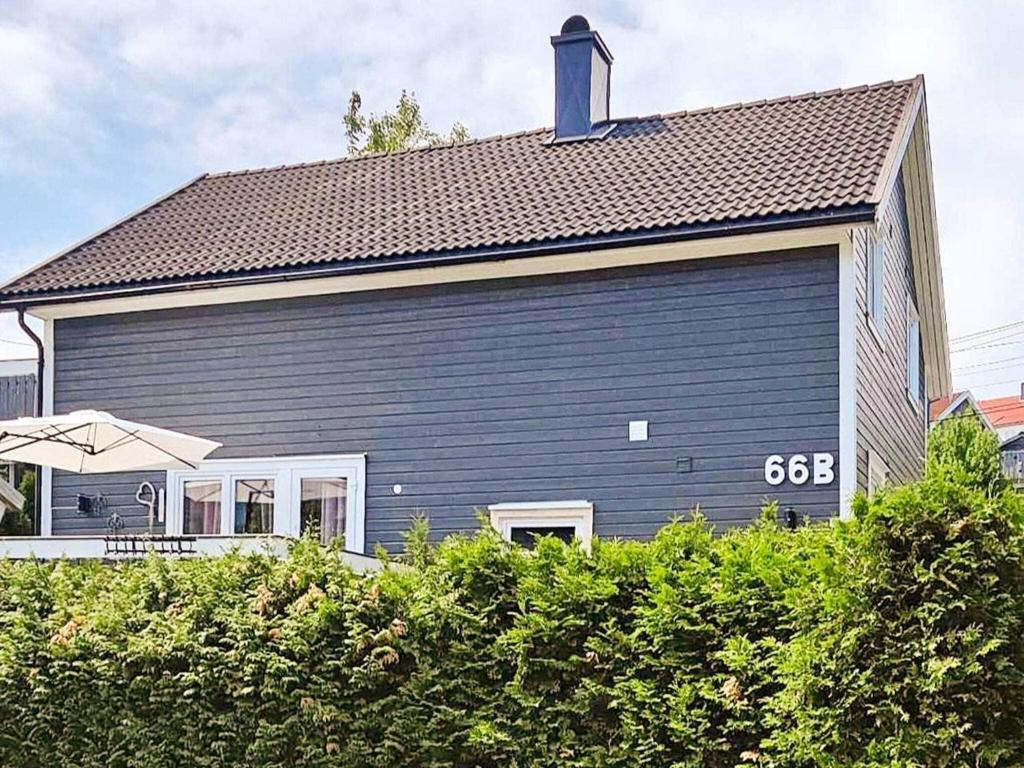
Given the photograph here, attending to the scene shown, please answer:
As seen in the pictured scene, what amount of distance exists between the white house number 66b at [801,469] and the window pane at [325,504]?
4119 millimetres

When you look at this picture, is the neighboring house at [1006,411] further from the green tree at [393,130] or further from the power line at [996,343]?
the green tree at [393,130]

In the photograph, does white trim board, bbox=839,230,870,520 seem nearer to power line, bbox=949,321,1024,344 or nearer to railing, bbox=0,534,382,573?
railing, bbox=0,534,382,573

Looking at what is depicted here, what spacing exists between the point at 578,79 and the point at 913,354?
5.30 m

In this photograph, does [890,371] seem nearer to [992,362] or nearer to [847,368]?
[847,368]

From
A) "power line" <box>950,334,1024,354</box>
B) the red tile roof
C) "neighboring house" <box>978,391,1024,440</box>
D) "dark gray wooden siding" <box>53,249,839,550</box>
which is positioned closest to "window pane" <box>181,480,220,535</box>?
"dark gray wooden siding" <box>53,249,839,550</box>

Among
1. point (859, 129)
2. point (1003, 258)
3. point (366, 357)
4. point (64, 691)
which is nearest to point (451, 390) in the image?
point (366, 357)

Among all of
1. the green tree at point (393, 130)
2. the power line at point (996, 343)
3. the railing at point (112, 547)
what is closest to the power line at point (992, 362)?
the power line at point (996, 343)

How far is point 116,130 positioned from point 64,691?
1272cm

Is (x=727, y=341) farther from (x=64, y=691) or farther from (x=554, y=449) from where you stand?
(x=64, y=691)

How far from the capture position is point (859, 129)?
12.4 m

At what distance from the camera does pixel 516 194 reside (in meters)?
13.3

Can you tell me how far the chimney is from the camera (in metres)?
14.4

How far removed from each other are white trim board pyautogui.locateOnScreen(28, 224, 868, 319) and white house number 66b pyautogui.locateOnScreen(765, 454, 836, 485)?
179 centimetres

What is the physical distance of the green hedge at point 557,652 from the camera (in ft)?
17.0
